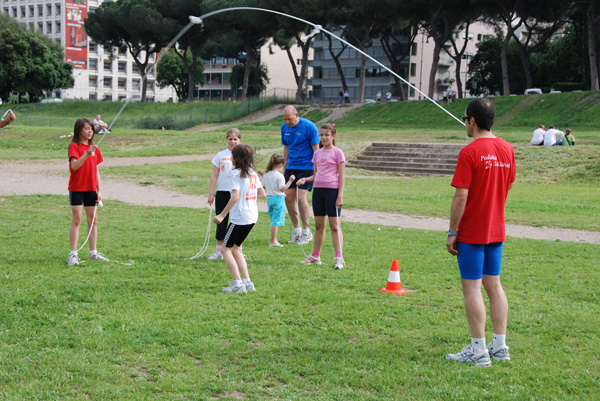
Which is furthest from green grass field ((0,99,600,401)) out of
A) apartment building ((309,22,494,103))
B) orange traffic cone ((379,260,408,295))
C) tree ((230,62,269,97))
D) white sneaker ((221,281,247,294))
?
tree ((230,62,269,97))

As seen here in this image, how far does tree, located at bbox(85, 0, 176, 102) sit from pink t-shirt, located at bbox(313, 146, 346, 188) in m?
49.8

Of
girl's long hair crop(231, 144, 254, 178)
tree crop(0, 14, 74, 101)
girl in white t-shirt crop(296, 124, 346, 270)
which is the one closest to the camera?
girl's long hair crop(231, 144, 254, 178)

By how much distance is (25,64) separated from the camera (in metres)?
67.5

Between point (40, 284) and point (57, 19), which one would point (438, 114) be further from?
point (57, 19)

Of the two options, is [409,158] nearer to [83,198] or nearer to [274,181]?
[274,181]

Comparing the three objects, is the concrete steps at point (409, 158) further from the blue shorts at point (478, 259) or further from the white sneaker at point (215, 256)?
the blue shorts at point (478, 259)

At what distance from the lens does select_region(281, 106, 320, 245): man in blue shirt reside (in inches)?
335

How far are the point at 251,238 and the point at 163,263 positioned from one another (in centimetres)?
237

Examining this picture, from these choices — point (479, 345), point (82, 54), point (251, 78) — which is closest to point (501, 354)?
point (479, 345)

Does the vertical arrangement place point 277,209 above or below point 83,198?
below

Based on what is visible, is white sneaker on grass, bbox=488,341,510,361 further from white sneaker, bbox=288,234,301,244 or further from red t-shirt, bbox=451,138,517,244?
white sneaker, bbox=288,234,301,244

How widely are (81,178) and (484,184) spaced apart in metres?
4.84

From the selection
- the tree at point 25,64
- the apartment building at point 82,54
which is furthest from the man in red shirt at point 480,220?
the apartment building at point 82,54

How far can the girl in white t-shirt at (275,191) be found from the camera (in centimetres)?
890
